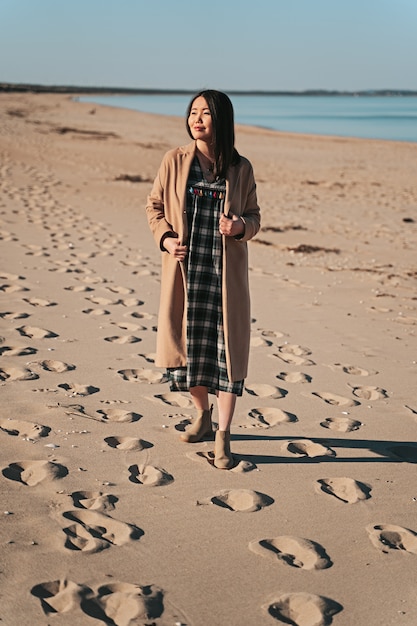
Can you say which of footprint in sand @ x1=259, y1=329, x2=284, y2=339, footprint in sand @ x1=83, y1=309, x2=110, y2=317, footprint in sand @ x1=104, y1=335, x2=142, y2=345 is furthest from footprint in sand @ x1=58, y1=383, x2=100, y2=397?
footprint in sand @ x1=259, y1=329, x2=284, y2=339

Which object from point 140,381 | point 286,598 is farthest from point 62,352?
point 286,598

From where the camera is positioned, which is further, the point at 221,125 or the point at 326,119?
the point at 326,119

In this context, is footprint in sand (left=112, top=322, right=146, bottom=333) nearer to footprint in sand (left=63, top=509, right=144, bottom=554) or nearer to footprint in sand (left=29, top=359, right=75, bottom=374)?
footprint in sand (left=29, top=359, right=75, bottom=374)

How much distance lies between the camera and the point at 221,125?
11.5ft

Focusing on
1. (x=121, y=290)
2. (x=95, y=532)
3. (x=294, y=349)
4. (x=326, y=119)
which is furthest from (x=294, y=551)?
(x=326, y=119)

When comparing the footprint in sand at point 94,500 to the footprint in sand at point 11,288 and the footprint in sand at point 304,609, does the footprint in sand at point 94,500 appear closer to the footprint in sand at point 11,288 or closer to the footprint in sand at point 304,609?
the footprint in sand at point 304,609

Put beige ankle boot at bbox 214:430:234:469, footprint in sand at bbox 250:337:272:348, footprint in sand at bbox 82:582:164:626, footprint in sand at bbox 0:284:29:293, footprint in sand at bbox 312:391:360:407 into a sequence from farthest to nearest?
1. footprint in sand at bbox 0:284:29:293
2. footprint in sand at bbox 250:337:272:348
3. footprint in sand at bbox 312:391:360:407
4. beige ankle boot at bbox 214:430:234:469
5. footprint in sand at bbox 82:582:164:626

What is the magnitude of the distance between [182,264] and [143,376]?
154cm

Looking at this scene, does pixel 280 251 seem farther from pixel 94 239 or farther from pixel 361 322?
pixel 361 322

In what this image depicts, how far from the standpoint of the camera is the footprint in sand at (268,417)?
436 centimetres

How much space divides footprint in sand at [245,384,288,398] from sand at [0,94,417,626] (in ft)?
0.05

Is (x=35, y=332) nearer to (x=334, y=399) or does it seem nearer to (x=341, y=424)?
(x=334, y=399)

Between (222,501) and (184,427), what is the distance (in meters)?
0.85

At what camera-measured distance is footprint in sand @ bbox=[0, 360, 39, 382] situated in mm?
4812
